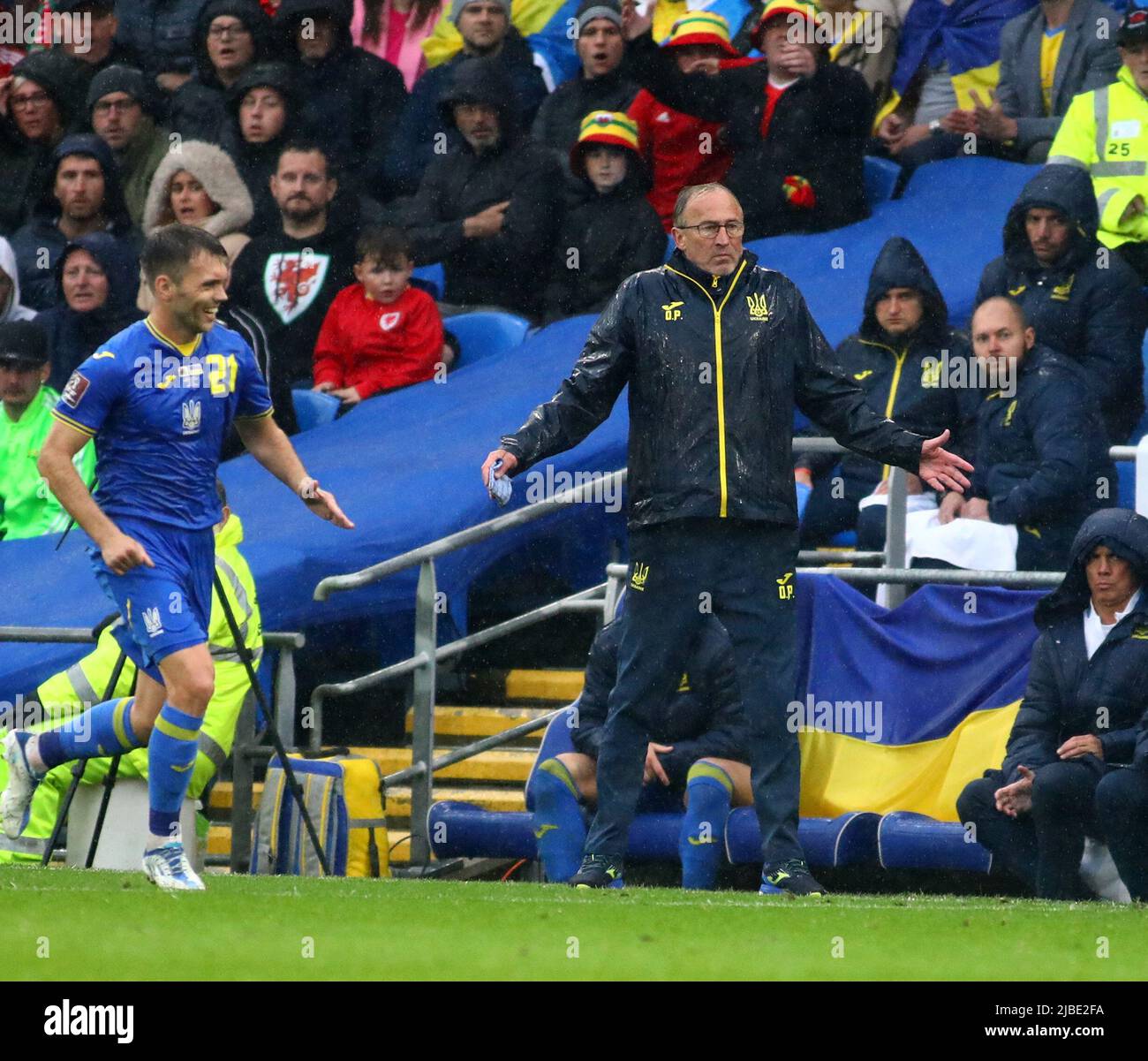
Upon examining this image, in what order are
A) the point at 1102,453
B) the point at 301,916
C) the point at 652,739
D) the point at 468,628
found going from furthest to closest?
1. the point at 468,628
2. the point at 1102,453
3. the point at 652,739
4. the point at 301,916

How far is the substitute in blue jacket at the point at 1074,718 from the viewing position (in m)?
7.23

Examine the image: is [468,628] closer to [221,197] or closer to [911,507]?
[911,507]

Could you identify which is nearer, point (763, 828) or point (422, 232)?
point (763, 828)

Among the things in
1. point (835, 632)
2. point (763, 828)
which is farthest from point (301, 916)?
point (835, 632)

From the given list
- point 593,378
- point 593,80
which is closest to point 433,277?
point 593,80

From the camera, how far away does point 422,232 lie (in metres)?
12.7

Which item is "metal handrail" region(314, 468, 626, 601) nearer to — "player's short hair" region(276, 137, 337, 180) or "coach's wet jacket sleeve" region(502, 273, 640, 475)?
"coach's wet jacket sleeve" region(502, 273, 640, 475)

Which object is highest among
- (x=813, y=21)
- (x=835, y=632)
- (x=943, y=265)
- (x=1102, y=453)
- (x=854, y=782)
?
(x=813, y=21)

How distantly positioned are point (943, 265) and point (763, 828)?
204 inches

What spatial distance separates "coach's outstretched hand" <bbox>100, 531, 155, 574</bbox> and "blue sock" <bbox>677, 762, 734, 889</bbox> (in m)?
2.51

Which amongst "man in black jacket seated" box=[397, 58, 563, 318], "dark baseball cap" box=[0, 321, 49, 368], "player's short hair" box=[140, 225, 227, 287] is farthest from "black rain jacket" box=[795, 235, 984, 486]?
"dark baseball cap" box=[0, 321, 49, 368]

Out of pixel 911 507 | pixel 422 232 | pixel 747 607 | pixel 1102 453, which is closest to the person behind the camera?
pixel 747 607

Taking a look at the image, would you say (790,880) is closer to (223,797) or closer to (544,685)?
(544,685)

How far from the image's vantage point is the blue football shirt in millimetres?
6754
